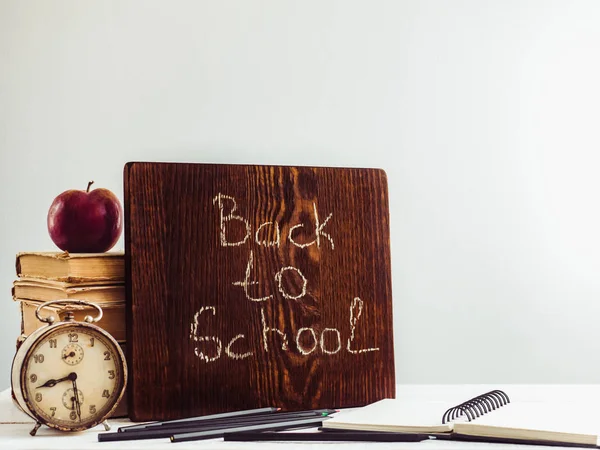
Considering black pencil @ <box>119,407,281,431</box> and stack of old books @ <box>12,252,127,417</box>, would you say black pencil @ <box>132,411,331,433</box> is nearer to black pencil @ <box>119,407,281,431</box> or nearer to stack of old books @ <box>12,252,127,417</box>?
black pencil @ <box>119,407,281,431</box>

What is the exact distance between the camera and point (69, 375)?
0.87m

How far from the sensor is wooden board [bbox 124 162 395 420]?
958mm

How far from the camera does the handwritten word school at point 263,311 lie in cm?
98

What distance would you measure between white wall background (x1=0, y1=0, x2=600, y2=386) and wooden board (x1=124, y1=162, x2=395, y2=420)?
1022 mm

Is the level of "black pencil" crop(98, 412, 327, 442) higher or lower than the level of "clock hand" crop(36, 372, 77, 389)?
lower

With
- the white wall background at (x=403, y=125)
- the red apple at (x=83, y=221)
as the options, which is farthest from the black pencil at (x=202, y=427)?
the white wall background at (x=403, y=125)

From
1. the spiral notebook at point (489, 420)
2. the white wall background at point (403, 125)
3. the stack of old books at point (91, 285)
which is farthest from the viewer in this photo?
the white wall background at point (403, 125)

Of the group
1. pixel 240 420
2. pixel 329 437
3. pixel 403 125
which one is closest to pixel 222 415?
pixel 240 420

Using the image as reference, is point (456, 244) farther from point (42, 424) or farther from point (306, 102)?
point (42, 424)

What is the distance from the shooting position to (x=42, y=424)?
864mm

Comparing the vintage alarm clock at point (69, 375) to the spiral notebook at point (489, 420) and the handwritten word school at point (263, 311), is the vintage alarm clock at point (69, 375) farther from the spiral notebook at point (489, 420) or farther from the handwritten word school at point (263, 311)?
the spiral notebook at point (489, 420)

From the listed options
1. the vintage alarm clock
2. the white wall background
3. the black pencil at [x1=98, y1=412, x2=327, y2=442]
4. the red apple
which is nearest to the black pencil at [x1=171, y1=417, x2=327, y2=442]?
the black pencil at [x1=98, y1=412, x2=327, y2=442]

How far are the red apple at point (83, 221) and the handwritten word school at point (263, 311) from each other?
166mm

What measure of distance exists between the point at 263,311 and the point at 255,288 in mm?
33
